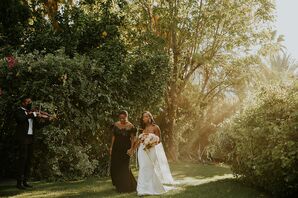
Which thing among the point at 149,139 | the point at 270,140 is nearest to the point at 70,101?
the point at 149,139

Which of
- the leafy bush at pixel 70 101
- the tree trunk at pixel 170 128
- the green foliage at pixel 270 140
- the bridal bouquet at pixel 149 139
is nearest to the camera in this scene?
the green foliage at pixel 270 140

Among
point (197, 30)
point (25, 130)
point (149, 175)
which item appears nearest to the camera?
point (149, 175)

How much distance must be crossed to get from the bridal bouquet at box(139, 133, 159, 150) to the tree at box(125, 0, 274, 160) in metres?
11.3

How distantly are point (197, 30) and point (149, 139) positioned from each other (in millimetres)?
12927

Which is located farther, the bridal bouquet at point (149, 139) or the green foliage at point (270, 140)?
the bridal bouquet at point (149, 139)

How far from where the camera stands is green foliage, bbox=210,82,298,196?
10316mm

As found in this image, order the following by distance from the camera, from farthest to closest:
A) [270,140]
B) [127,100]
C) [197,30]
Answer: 1. [197,30]
2. [127,100]
3. [270,140]

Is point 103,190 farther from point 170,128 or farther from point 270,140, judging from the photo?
point 170,128

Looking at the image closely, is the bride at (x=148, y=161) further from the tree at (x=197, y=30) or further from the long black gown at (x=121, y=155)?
the tree at (x=197, y=30)

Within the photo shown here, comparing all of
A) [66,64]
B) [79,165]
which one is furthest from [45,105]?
[79,165]

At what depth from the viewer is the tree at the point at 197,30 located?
75.4ft

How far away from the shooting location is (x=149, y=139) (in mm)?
12133

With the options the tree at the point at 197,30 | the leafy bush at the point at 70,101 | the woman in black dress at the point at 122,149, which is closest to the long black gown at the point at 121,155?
the woman in black dress at the point at 122,149

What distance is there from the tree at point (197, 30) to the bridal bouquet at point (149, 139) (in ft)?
37.1
